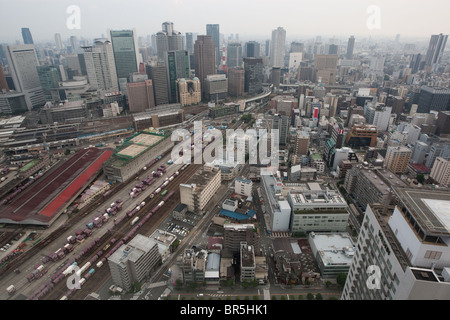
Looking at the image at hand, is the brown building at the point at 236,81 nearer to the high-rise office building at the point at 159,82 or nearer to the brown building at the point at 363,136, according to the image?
the high-rise office building at the point at 159,82

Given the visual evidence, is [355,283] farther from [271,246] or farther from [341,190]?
[341,190]

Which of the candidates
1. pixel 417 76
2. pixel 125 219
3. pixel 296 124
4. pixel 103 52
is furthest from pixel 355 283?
pixel 417 76

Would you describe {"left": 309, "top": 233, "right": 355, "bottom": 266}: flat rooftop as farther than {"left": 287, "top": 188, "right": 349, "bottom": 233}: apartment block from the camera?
No

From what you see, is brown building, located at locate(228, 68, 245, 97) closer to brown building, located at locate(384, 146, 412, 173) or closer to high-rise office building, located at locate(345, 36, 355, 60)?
brown building, located at locate(384, 146, 412, 173)

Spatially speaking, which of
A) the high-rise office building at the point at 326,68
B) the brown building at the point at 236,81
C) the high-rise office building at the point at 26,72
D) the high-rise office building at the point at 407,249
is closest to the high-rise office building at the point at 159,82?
the brown building at the point at 236,81

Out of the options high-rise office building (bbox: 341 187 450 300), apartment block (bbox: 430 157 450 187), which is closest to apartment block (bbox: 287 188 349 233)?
high-rise office building (bbox: 341 187 450 300)

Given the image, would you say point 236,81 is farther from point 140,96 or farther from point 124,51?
point 124,51

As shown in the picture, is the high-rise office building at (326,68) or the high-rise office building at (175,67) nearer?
the high-rise office building at (175,67)
